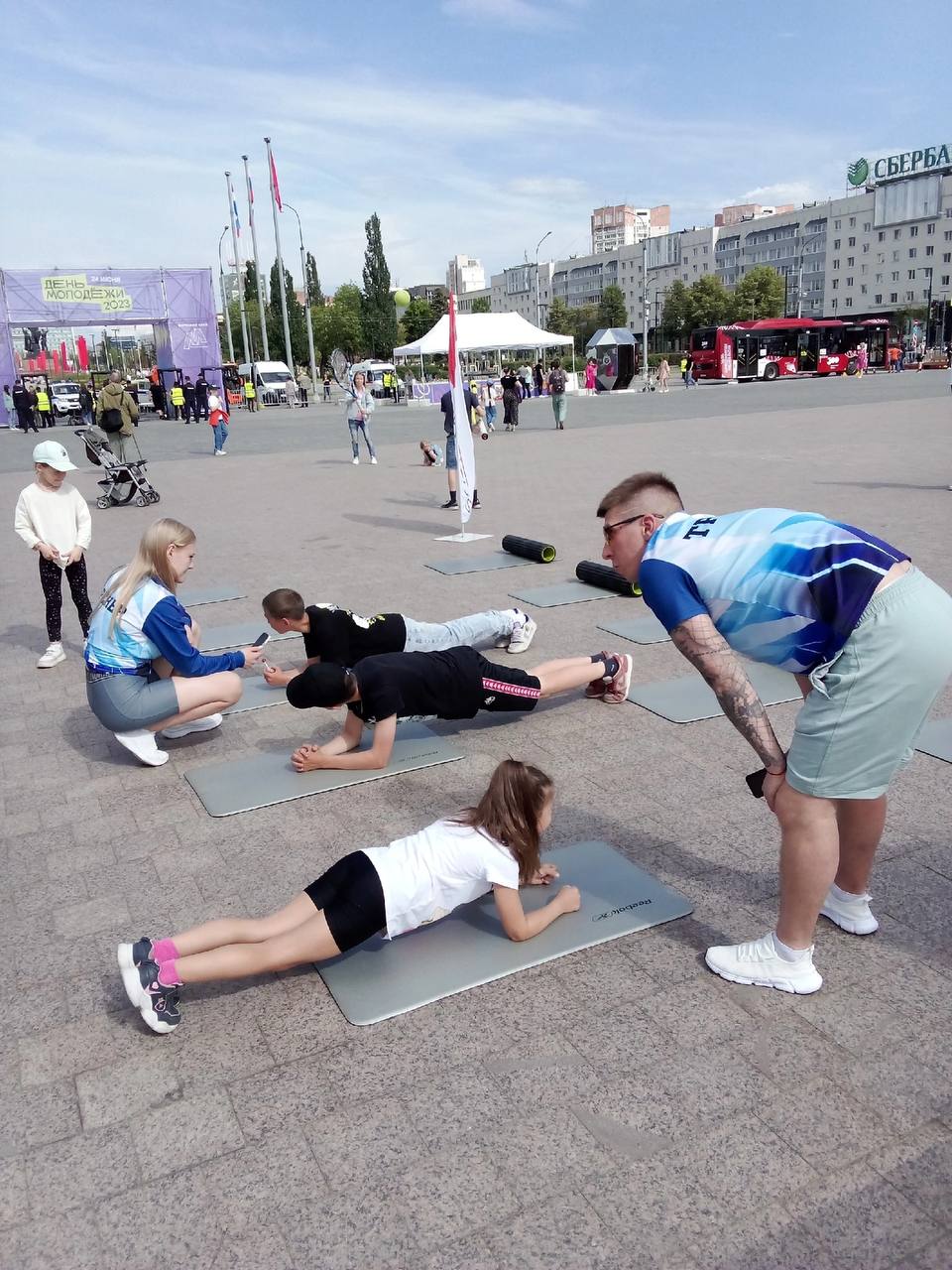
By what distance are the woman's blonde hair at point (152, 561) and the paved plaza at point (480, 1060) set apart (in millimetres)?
966

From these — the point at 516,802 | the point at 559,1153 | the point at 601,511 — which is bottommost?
the point at 559,1153

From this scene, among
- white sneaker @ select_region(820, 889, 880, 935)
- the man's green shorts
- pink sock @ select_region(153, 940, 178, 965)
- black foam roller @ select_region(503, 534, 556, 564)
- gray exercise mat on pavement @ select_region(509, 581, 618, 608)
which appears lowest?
white sneaker @ select_region(820, 889, 880, 935)

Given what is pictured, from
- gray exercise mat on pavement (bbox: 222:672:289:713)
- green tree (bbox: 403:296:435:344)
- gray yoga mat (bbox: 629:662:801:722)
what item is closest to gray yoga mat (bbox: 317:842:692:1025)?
gray yoga mat (bbox: 629:662:801:722)

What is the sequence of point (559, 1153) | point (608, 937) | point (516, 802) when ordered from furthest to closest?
point (608, 937), point (516, 802), point (559, 1153)

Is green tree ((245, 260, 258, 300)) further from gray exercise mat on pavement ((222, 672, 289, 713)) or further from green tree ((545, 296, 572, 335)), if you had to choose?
gray exercise mat on pavement ((222, 672, 289, 713))

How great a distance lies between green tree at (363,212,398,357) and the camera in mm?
82750

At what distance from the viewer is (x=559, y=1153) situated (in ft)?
7.89

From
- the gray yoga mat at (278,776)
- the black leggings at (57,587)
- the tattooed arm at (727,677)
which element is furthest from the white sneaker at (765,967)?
the black leggings at (57,587)

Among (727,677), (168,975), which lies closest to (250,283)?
(168,975)

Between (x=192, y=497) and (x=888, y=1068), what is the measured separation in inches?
596

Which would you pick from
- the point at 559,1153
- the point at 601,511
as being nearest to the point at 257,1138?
the point at 559,1153

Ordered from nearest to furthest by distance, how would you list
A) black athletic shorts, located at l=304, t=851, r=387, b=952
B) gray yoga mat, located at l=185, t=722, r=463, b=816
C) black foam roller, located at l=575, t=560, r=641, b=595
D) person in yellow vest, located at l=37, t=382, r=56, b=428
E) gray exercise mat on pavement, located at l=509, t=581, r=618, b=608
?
black athletic shorts, located at l=304, t=851, r=387, b=952, gray yoga mat, located at l=185, t=722, r=463, b=816, gray exercise mat on pavement, located at l=509, t=581, r=618, b=608, black foam roller, located at l=575, t=560, r=641, b=595, person in yellow vest, located at l=37, t=382, r=56, b=428

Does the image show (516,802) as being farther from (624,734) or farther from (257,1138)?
(624,734)

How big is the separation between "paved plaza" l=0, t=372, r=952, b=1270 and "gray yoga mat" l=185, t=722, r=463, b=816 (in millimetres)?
105
